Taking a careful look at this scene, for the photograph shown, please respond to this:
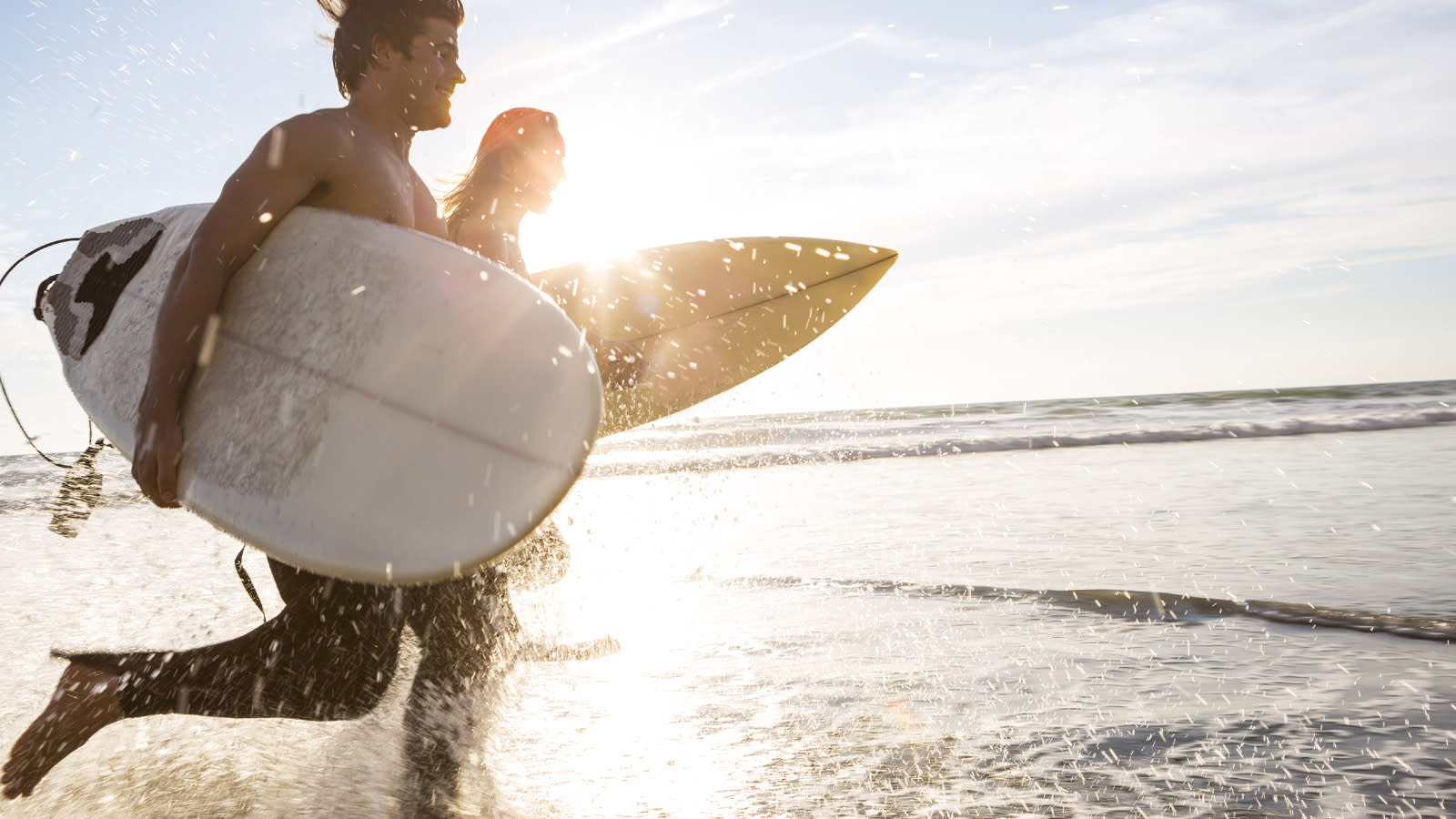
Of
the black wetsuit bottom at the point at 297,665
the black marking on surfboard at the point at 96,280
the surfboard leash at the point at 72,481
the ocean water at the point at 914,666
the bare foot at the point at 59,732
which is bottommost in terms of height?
the ocean water at the point at 914,666

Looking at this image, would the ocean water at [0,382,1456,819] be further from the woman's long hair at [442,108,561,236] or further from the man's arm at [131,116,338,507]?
the woman's long hair at [442,108,561,236]

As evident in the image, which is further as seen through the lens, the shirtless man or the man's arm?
the shirtless man

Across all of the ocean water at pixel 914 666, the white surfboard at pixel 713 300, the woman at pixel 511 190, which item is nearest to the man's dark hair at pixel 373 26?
the woman at pixel 511 190

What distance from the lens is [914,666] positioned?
9.05 ft

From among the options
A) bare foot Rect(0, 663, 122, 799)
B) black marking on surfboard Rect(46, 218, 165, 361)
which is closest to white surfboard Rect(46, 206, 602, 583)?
bare foot Rect(0, 663, 122, 799)

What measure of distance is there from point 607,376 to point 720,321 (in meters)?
1.36

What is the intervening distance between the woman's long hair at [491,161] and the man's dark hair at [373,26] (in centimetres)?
98

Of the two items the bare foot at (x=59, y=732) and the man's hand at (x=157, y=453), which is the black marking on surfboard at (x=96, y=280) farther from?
the bare foot at (x=59, y=732)

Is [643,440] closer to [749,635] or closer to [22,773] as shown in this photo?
[749,635]

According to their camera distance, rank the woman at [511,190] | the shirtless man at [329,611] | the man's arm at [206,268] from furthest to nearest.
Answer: the woman at [511,190], the shirtless man at [329,611], the man's arm at [206,268]

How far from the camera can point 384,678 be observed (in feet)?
6.41

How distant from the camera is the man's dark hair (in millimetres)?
1897

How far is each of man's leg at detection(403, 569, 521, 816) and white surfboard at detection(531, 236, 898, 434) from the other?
1.33 m

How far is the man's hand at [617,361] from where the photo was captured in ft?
9.04
